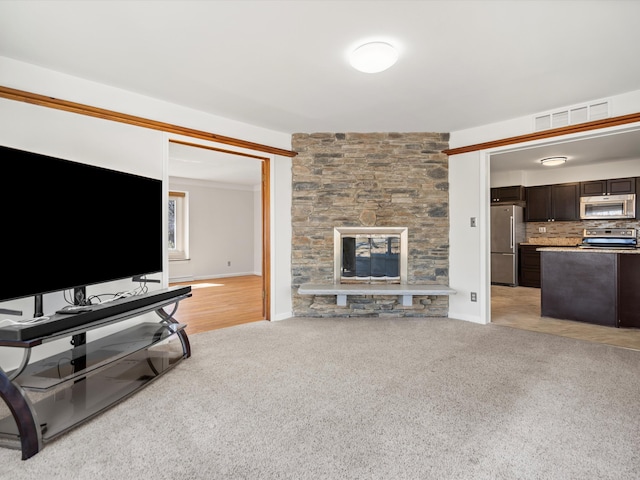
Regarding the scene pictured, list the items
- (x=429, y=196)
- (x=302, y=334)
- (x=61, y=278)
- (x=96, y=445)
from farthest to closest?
1. (x=429, y=196)
2. (x=302, y=334)
3. (x=61, y=278)
4. (x=96, y=445)

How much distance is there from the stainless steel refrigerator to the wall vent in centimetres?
353

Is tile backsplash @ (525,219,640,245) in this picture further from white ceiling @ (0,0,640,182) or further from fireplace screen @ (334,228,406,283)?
fireplace screen @ (334,228,406,283)

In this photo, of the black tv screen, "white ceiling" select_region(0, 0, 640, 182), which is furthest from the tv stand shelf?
"white ceiling" select_region(0, 0, 640, 182)

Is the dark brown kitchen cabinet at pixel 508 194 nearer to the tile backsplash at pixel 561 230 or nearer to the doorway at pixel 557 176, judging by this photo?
the doorway at pixel 557 176

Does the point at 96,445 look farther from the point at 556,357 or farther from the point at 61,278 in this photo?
the point at 556,357

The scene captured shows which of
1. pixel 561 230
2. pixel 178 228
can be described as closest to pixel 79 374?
pixel 178 228

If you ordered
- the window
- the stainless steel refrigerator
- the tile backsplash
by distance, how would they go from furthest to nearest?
1. the window
2. the stainless steel refrigerator
3. the tile backsplash

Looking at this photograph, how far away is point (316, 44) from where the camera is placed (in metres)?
2.29

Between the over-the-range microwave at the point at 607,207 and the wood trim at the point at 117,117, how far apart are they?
5.76 m

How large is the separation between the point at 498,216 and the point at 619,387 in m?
5.05

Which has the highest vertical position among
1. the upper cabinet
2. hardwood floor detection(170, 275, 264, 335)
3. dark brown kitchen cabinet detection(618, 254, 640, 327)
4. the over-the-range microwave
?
the upper cabinet

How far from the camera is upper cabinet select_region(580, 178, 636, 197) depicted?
18.7 feet

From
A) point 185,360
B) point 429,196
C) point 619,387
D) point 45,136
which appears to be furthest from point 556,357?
point 45,136

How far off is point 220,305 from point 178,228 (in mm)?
3314
